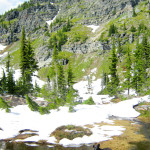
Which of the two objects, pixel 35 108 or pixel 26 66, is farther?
pixel 26 66

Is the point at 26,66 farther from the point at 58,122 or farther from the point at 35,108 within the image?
the point at 58,122

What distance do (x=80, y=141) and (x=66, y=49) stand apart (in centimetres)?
11094

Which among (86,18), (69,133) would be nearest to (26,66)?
(69,133)

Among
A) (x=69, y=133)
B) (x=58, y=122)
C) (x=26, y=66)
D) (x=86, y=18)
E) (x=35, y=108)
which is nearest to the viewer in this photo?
(x=69, y=133)

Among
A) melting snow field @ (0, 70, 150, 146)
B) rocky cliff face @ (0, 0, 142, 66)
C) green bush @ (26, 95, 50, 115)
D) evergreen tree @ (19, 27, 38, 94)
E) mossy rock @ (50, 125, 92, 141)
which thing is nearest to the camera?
melting snow field @ (0, 70, 150, 146)

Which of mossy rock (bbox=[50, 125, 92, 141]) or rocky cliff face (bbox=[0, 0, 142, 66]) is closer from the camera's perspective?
mossy rock (bbox=[50, 125, 92, 141])

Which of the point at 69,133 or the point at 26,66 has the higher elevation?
the point at 26,66

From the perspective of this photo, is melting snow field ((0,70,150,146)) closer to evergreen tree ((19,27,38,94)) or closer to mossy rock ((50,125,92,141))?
mossy rock ((50,125,92,141))

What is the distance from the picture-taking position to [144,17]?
108250mm

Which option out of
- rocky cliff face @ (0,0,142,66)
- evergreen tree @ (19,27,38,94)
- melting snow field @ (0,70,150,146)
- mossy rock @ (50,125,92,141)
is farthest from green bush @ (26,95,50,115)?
rocky cliff face @ (0,0,142,66)

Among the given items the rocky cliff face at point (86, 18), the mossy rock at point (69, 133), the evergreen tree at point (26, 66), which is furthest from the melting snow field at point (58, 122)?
the rocky cliff face at point (86, 18)

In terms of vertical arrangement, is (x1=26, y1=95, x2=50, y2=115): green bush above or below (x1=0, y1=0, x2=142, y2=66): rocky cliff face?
below

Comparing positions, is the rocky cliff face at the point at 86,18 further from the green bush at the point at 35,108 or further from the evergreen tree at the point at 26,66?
the green bush at the point at 35,108

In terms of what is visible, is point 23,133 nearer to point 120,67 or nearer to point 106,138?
point 106,138
